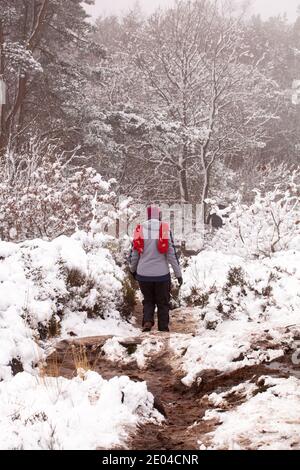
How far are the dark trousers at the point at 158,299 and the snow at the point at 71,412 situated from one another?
2848 mm

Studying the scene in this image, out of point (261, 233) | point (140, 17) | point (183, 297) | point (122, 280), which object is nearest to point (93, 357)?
point (122, 280)

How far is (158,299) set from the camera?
641 centimetres

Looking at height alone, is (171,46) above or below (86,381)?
above

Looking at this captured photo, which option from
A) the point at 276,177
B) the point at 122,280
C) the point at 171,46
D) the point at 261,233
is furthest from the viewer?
the point at 276,177

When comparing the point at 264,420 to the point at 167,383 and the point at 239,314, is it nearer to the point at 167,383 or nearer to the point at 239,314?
the point at 167,383

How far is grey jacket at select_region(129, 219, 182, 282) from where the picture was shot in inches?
248

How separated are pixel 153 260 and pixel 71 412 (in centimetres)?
347

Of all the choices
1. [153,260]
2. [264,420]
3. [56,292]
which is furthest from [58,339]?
[264,420]

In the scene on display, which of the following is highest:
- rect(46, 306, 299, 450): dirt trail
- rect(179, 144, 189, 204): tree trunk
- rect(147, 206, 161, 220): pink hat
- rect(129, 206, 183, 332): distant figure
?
rect(179, 144, 189, 204): tree trunk

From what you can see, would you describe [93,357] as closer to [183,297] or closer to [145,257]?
[145,257]

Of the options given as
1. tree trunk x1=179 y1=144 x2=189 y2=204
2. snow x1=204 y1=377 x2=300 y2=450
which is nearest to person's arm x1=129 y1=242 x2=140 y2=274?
snow x1=204 y1=377 x2=300 y2=450

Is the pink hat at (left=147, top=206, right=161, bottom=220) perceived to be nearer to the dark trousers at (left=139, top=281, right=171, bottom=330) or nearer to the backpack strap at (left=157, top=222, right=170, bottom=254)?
the backpack strap at (left=157, top=222, right=170, bottom=254)

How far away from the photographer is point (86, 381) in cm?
347
